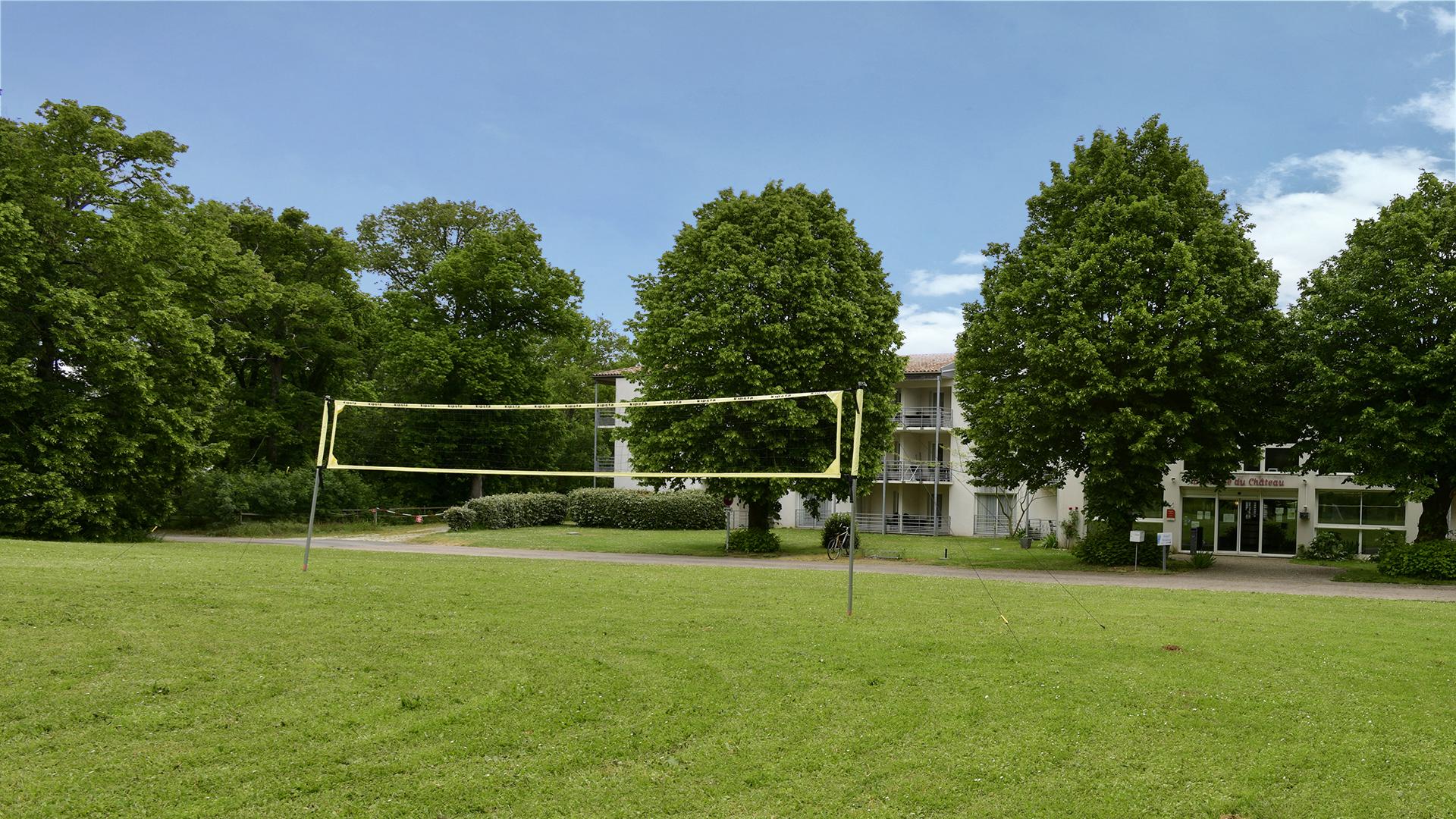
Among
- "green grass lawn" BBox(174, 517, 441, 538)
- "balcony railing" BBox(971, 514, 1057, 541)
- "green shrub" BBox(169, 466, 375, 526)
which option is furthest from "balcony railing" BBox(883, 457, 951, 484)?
"green shrub" BBox(169, 466, 375, 526)

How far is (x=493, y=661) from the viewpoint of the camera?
368 inches

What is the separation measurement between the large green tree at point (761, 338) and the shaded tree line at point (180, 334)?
13223 mm

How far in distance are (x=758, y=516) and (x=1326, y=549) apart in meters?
19.3

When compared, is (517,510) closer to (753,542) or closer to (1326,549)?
(753,542)

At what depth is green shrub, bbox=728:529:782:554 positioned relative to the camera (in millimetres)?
30469

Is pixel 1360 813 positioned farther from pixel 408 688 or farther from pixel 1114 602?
pixel 1114 602

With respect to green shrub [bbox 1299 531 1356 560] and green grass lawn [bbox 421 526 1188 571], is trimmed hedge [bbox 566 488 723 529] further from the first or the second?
green shrub [bbox 1299 531 1356 560]

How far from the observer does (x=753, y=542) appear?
100ft

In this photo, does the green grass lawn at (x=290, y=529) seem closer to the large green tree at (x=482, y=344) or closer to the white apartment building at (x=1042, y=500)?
the large green tree at (x=482, y=344)

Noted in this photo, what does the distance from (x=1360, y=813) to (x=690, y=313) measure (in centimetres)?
2378

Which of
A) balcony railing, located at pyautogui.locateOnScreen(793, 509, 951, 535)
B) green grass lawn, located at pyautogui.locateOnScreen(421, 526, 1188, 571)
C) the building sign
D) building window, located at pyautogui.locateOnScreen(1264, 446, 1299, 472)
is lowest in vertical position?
green grass lawn, located at pyautogui.locateOnScreen(421, 526, 1188, 571)

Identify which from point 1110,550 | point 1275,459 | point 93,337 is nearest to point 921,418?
point 1275,459

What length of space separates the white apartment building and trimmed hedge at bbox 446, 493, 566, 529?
5629mm

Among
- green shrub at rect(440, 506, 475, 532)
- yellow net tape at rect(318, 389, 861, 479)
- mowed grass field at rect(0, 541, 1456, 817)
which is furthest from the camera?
Answer: green shrub at rect(440, 506, 475, 532)
